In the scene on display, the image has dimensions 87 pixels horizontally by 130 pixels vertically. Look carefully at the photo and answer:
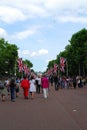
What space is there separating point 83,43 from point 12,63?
163 feet

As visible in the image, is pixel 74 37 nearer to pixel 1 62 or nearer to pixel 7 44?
pixel 1 62

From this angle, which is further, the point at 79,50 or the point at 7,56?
the point at 7,56

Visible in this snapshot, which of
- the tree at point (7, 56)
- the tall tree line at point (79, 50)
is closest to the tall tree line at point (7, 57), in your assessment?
Answer: the tree at point (7, 56)

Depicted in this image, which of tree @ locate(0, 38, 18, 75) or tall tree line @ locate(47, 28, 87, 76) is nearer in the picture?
tall tree line @ locate(47, 28, 87, 76)

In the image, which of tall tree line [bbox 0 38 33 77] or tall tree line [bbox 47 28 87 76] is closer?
tall tree line [bbox 47 28 87 76]

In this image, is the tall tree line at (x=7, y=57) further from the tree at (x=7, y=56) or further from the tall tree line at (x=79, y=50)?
the tall tree line at (x=79, y=50)

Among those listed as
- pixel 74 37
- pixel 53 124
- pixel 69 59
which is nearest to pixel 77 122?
pixel 53 124

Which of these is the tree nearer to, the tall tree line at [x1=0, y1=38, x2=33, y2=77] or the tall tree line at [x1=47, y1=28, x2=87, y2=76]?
the tall tree line at [x1=0, y1=38, x2=33, y2=77]

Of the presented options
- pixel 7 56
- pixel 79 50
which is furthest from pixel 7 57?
pixel 79 50

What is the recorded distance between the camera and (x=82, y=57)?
336 ft

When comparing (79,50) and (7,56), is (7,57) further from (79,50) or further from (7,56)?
(79,50)

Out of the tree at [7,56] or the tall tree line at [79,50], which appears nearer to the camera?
the tall tree line at [79,50]

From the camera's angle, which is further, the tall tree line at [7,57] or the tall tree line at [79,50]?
the tall tree line at [7,57]

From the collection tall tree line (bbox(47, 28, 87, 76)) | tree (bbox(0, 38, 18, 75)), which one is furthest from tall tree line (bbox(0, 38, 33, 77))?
tall tree line (bbox(47, 28, 87, 76))
